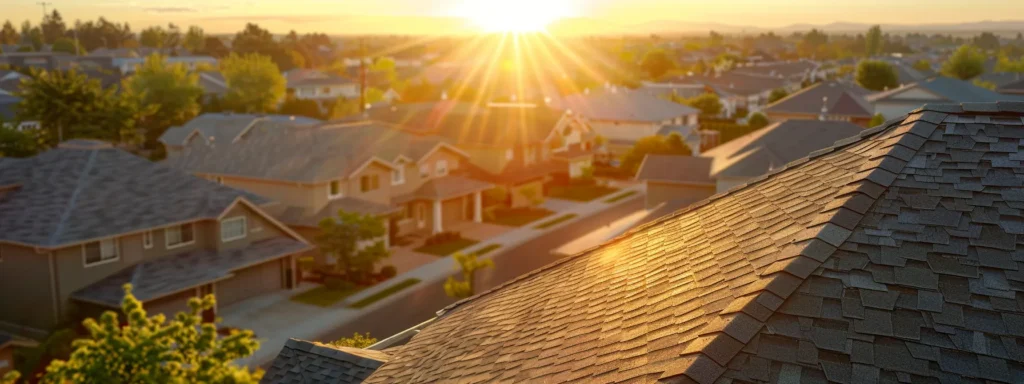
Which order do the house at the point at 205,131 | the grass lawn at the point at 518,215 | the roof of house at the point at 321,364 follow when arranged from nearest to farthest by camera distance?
the roof of house at the point at 321,364 → the grass lawn at the point at 518,215 → the house at the point at 205,131

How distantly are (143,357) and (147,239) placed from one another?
19.9 m

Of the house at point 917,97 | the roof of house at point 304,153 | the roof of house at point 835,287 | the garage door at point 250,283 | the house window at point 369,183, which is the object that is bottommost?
the garage door at point 250,283

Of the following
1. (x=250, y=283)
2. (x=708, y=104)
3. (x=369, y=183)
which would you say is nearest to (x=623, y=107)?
(x=708, y=104)

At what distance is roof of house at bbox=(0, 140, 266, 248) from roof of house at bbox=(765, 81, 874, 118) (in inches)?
2232

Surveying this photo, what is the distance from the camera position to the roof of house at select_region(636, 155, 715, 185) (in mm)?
42656

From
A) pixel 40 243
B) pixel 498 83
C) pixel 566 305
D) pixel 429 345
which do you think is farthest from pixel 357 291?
pixel 498 83

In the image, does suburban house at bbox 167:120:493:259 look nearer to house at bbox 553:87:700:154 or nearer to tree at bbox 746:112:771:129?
house at bbox 553:87:700:154

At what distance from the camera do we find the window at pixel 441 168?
4897 centimetres

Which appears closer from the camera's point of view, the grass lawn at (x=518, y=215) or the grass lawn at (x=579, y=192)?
the grass lawn at (x=518, y=215)

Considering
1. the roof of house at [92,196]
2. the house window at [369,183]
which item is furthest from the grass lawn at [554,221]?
the roof of house at [92,196]

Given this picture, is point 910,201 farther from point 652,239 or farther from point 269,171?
point 269,171

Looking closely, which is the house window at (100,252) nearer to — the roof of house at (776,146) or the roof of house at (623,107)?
the roof of house at (776,146)

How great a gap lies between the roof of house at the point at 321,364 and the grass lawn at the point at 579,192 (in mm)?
46926

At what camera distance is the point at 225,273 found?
99.4 ft
